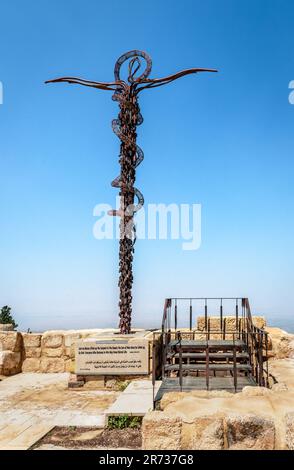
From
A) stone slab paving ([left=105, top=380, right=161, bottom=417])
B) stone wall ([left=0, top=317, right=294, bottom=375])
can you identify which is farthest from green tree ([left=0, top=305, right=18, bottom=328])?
stone slab paving ([left=105, top=380, right=161, bottom=417])

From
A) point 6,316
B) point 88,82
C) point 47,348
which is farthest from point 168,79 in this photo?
point 6,316

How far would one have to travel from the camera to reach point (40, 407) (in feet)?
25.2

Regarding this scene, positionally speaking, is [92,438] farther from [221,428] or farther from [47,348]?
[47,348]

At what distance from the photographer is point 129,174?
1305 cm

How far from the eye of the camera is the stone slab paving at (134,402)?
6305 mm

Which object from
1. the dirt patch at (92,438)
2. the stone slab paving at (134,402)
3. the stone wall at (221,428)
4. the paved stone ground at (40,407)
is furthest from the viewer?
the stone slab paving at (134,402)

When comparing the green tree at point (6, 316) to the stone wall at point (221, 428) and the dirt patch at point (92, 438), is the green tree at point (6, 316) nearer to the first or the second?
the dirt patch at point (92, 438)

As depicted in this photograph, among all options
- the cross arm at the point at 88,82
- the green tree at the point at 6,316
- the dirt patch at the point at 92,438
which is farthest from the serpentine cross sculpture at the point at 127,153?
the green tree at the point at 6,316

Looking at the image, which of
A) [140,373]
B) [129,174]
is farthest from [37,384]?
[129,174]

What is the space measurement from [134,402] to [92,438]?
134 cm

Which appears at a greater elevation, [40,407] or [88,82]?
[88,82]

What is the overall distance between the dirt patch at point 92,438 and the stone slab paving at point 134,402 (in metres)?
0.31

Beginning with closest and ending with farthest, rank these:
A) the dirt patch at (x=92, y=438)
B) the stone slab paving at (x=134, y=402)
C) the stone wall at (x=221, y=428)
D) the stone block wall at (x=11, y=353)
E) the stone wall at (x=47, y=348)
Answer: the stone wall at (x=221, y=428)
the dirt patch at (x=92, y=438)
the stone slab paving at (x=134, y=402)
the stone block wall at (x=11, y=353)
the stone wall at (x=47, y=348)
